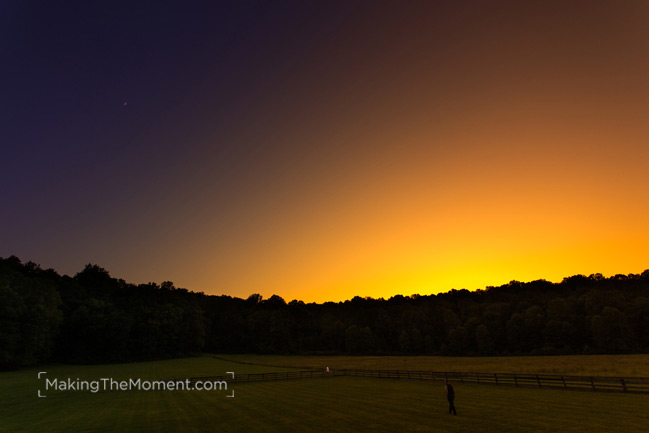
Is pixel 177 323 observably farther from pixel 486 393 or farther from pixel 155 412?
pixel 486 393

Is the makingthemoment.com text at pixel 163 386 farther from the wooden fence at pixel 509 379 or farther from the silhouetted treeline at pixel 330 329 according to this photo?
the silhouetted treeline at pixel 330 329

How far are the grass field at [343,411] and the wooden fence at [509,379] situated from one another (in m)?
1.86

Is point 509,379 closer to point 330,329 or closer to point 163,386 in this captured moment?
point 163,386

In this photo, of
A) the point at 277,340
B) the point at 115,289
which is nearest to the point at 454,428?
the point at 277,340

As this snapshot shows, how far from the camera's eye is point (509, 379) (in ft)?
Result: 128

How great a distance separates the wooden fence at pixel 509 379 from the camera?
1175 inches

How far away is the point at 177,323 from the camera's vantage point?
130500 millimetres

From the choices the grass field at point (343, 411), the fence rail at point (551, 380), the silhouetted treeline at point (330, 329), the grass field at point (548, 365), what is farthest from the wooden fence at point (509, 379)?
the silhouetted treeline at point (330, 329)

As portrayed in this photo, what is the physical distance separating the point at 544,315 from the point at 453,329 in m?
25.8

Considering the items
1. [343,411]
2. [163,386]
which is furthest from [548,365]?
[163,386]

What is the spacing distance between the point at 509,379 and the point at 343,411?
814 inches

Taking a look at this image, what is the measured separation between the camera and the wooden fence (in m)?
29.8

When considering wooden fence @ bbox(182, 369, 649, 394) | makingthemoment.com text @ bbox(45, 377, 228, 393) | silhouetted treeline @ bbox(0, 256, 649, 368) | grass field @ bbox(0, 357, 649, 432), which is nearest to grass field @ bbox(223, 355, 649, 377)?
wooden fence @ bbox(182, 369, 649, 394)

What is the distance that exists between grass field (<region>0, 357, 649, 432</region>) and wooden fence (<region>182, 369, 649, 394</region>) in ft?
6.09
